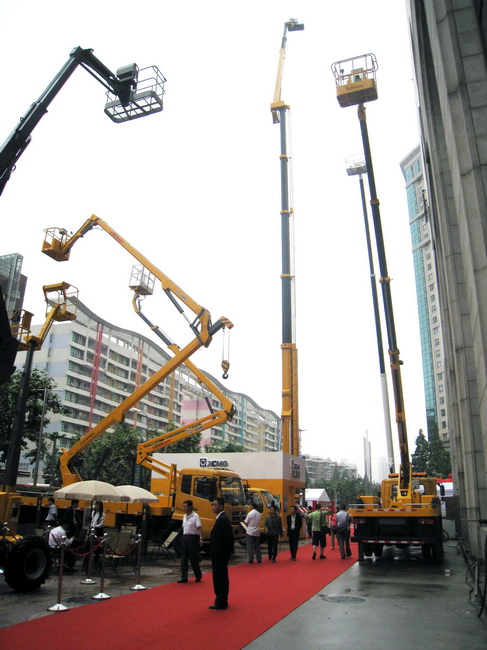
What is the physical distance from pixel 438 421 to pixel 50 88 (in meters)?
108

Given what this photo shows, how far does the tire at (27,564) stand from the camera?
9430 mm

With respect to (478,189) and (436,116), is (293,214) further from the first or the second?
(478,189)

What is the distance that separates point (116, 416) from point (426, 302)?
106m

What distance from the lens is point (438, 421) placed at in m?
106

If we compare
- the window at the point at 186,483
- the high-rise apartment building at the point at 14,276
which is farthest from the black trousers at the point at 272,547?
the high-rise apartment building at the point at 14,276

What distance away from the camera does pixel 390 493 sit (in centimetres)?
1850

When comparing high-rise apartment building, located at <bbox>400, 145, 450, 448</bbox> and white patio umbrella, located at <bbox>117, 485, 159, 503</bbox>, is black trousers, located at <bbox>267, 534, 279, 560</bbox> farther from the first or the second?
high-rise apartment building, located at <bbox>400, 145, 450, 448</bbox>

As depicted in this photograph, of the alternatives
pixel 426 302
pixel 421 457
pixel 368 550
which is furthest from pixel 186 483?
pixel 426 302

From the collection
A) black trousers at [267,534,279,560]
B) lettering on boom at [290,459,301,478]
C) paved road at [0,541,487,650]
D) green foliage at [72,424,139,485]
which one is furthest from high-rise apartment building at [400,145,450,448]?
paved road at [0,541,487,650]

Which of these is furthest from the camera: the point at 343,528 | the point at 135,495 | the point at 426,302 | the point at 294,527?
the point at 426,302

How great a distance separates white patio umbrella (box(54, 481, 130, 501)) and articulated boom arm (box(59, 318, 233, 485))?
704 cm

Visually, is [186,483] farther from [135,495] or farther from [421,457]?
[421,457]

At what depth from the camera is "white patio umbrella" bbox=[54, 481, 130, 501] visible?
11422mm

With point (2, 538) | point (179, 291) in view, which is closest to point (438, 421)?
point (179, 291)
